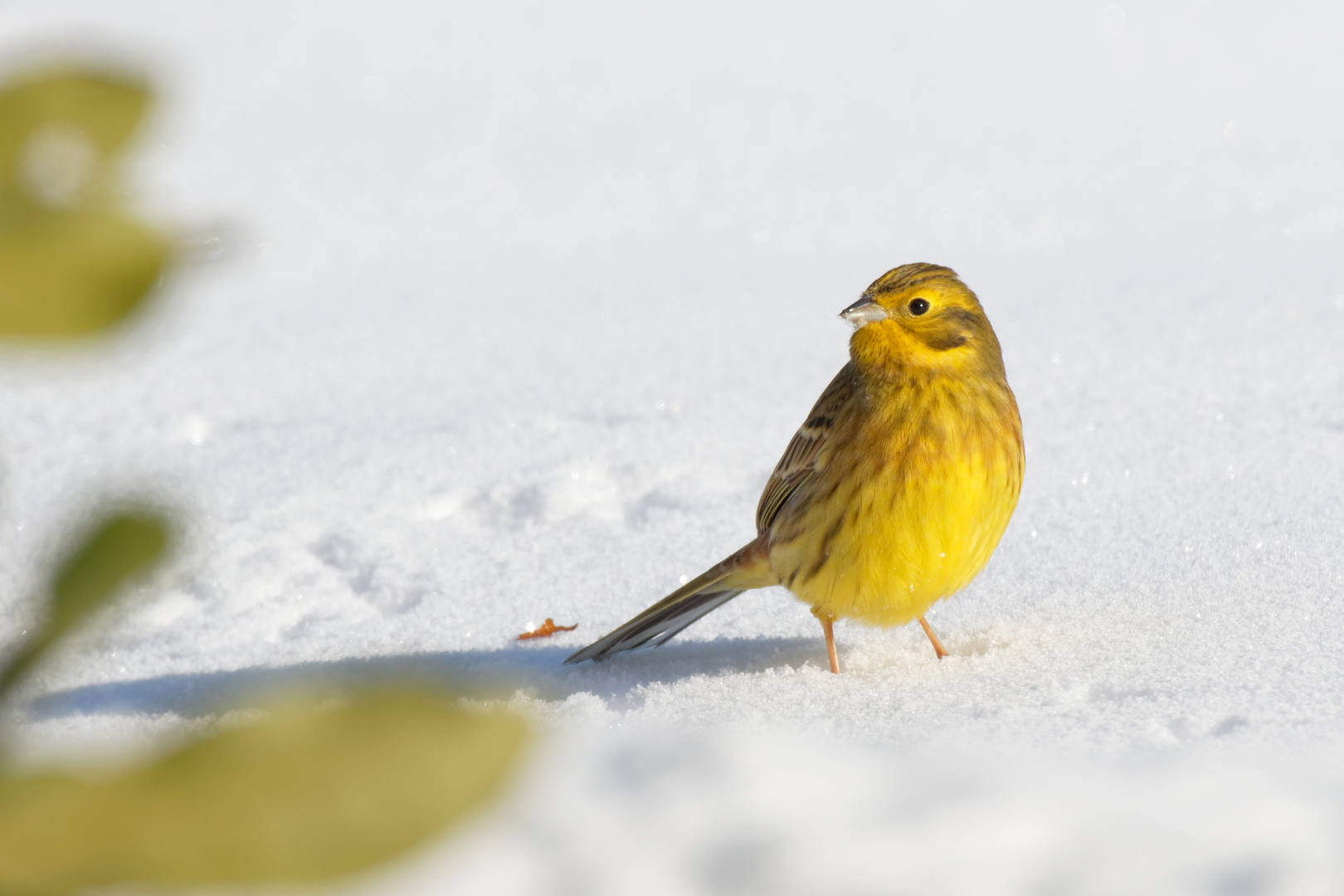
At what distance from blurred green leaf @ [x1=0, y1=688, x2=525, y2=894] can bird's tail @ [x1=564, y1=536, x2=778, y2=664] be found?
134 inches

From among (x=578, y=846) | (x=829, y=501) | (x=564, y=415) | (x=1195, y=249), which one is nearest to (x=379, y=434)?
(x=564, y=415)

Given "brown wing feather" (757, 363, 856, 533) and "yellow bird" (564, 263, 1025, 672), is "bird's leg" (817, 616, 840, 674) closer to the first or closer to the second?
"yellow bird" (564, 263, 1025, 672)

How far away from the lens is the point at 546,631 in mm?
4258

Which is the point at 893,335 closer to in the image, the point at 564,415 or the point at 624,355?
the point at 564,415

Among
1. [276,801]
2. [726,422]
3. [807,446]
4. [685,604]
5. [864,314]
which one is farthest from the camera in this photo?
[726,422]

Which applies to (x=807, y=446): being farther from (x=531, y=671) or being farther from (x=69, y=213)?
(x=69, y=213)

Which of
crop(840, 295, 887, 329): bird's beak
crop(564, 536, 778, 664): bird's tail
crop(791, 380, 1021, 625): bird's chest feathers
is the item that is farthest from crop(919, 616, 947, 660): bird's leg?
crop(840, 295, 887, 329): bird's beak

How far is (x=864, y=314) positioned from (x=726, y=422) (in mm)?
1938

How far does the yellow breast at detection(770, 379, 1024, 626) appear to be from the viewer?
11.6ft

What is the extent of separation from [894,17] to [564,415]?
700 centimetres

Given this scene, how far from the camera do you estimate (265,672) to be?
3.95 metres

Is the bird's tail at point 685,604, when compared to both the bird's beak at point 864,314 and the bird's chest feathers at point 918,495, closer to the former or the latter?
the bird's chest feathers at point 918,495

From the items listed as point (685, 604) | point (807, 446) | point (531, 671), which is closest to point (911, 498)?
point (807, 446)

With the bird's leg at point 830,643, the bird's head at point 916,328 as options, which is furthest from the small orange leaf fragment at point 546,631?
the bird's head at point 916,328
